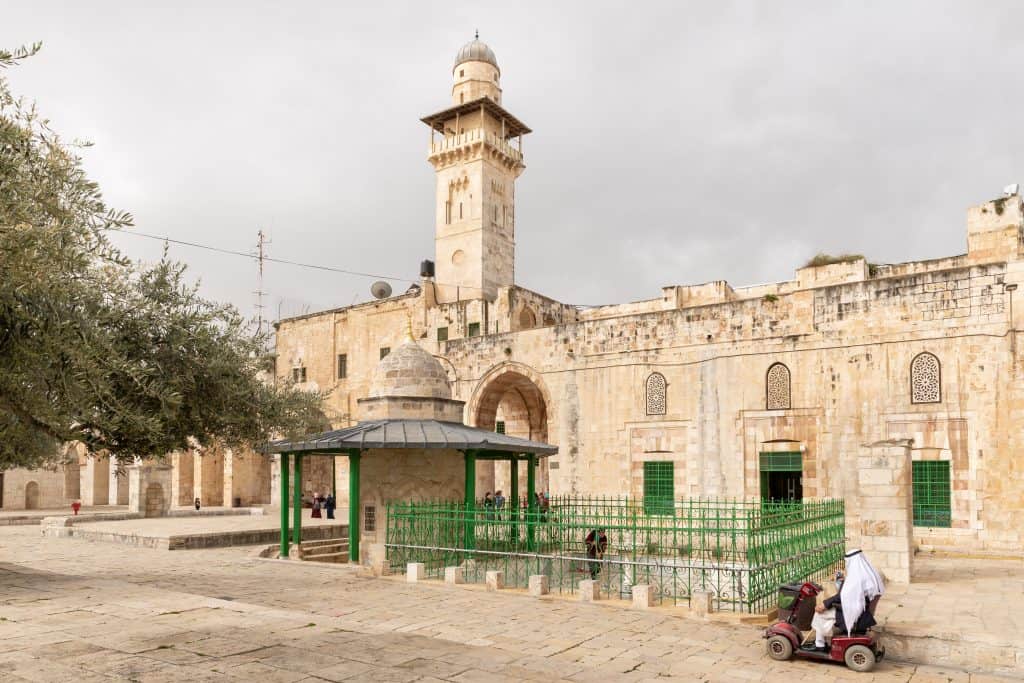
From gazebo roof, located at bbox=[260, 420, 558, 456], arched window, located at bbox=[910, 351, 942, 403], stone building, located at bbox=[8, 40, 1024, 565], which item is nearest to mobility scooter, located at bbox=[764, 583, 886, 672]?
stone building, located at bbox=[8, 40, 1024, 565]

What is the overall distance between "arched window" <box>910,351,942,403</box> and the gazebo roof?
9.32 metres

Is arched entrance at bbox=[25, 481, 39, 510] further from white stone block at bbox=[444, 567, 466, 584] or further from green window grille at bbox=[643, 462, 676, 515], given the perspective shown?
white stone block at bbox=[444, 567, 466, 584]

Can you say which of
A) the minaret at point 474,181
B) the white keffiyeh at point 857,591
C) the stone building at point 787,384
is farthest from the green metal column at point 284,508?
Result: the minaret at point 474,181

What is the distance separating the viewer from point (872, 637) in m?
7.25

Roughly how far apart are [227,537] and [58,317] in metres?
11.9

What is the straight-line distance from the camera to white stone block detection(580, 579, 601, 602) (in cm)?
1023

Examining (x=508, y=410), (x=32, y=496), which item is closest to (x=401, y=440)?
(x=508, y=410)

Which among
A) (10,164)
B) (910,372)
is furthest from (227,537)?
(910,372)

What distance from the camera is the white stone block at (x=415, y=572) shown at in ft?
39.0

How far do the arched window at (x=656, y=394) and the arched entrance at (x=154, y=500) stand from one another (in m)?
16.0

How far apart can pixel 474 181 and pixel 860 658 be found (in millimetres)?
29779

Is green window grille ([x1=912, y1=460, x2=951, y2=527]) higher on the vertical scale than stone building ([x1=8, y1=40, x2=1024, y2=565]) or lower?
lower

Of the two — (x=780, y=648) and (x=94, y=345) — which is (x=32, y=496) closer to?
(x=94, y=345)

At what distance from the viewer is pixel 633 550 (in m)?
10.5
